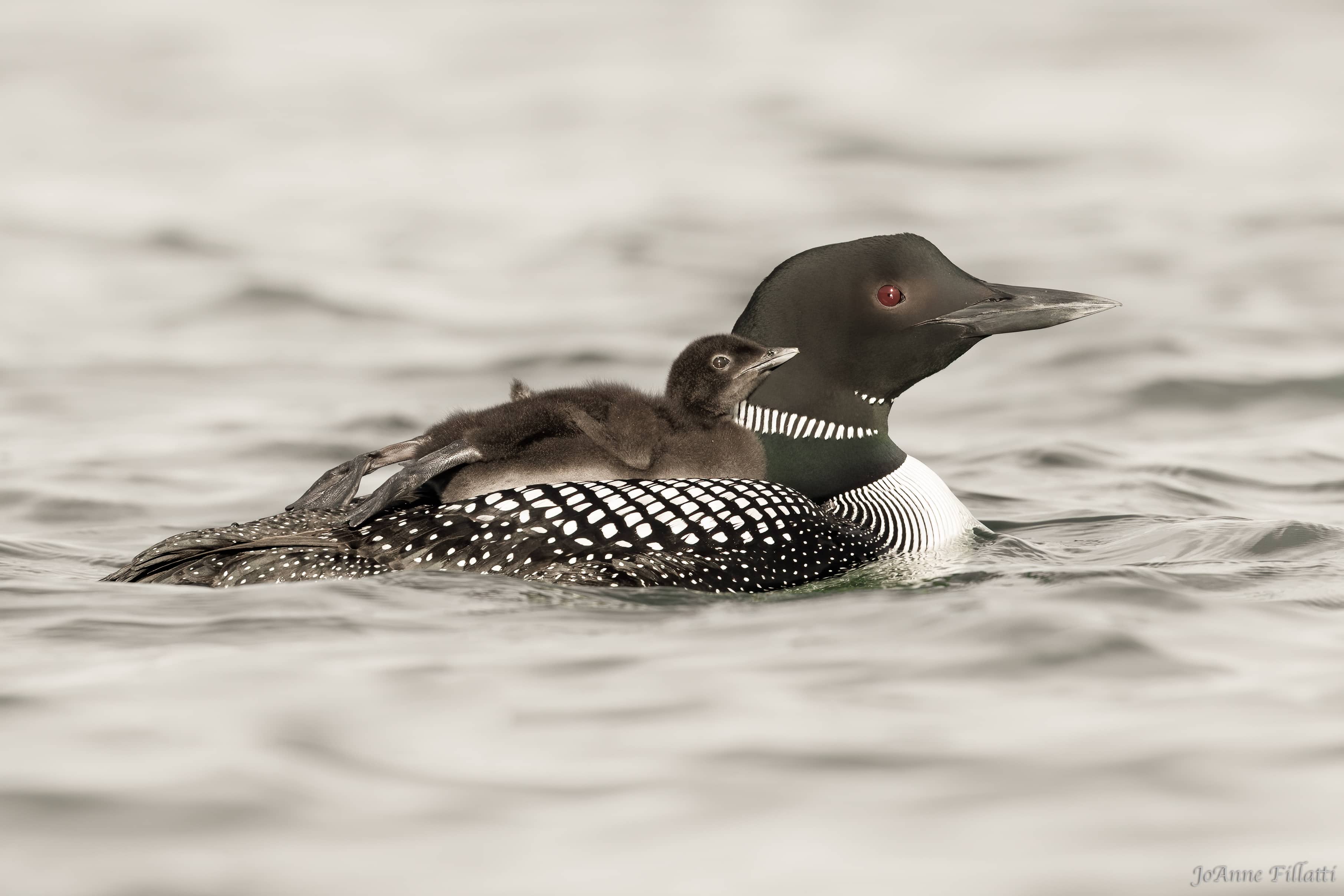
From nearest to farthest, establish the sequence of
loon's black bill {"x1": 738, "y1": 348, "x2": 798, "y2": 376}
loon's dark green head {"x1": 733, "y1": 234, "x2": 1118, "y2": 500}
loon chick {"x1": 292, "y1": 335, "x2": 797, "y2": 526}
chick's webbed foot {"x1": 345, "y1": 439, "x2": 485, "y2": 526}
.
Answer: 1. chick's webbed foot {"x1": 345, "y1": 439, "x2": 485, "y2": 526}
2. loon chick {"x1": 292, "y1": 335, "x2": 797, "y2": 526}
3. loon's black bill {"x1": 738, "y1": 348, "x2": 798, "y2": 376}
4. loon's dark green head {"x1": 733, "y1": 234, "x2": 1118, "y2": 500}

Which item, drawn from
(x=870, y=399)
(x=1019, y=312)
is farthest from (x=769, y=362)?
(x=1019, y=312)

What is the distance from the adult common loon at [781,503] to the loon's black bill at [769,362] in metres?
0.22

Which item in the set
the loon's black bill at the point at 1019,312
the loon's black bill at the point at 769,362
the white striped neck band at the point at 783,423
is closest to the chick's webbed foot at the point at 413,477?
the loon's black bill at the point at 769,362

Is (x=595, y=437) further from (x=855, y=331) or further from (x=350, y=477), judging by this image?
(x=855, y=331)

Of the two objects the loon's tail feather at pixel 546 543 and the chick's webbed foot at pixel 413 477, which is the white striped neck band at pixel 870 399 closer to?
the loon's tail feather at pixel 546 543

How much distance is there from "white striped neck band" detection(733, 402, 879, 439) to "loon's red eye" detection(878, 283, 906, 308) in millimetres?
325

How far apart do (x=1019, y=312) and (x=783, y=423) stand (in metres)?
0.67

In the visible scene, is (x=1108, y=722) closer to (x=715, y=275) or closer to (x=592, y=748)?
(x=592, y=748)

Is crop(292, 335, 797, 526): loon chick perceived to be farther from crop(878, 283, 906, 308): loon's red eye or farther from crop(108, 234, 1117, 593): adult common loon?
crop(878, 283, 906, 308): loon's red eye

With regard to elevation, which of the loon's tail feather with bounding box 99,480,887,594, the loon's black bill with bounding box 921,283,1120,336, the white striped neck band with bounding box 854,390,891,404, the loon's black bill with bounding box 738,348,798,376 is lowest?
the loon's tail feather with bounding box 99,480,887,594
